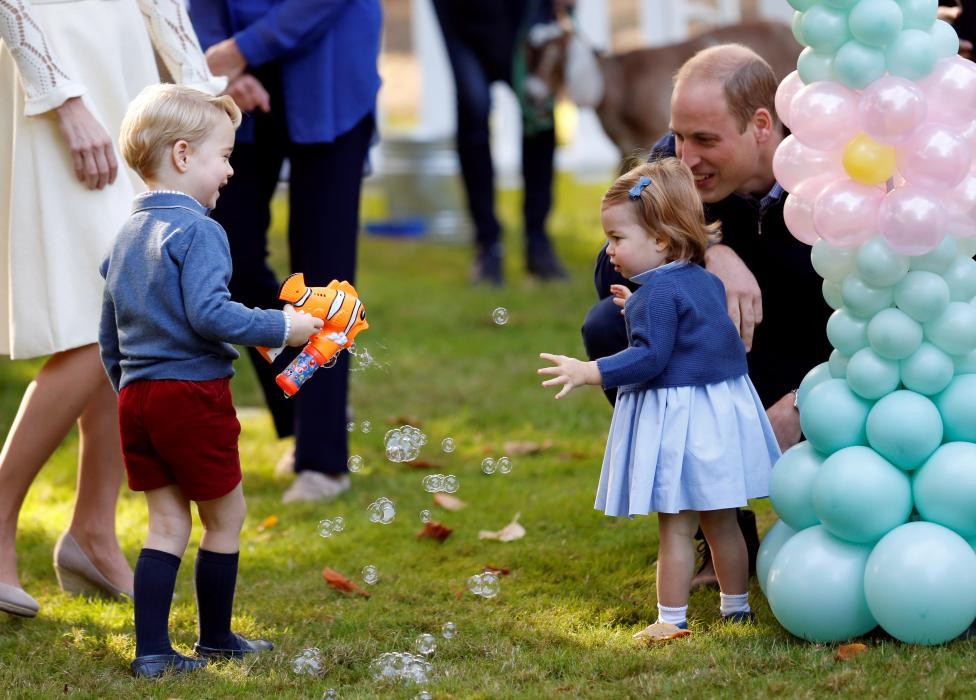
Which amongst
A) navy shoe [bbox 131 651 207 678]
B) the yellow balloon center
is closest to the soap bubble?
navy shoe [bbox 131 651 207 678]

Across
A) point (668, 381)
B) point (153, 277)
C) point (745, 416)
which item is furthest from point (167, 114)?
point (745, 416)

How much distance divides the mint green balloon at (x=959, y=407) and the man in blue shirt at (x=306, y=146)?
1923 mm

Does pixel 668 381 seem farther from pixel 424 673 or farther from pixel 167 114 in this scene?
pixel 167 114

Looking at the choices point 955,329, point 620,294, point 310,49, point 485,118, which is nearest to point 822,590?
point 955,329

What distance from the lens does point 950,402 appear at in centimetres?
275

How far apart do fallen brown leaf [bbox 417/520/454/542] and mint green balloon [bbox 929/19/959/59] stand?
181cm

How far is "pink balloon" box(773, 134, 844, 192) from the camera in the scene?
2.84 metres

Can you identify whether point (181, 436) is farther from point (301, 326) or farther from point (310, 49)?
point (310, 49)

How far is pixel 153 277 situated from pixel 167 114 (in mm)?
333

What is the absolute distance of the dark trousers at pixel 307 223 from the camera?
4102 mm

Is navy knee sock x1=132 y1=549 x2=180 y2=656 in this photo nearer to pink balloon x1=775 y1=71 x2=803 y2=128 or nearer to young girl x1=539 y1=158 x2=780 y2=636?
young girl x1=539 y1=158 x2=780 y2=636

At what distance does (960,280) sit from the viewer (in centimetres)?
276

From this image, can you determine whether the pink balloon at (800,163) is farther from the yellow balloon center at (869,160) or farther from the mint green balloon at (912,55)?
the mint green balloon at (912,55)

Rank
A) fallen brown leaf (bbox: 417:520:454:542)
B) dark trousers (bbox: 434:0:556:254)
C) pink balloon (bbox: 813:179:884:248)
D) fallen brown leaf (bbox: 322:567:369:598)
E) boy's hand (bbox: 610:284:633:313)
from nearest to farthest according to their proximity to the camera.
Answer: pink balloon (bbox: 813:179:884:248) → boy's hand (bbox: 610:284:633:313) → fallen brown leaf (bbox: 322:567:369:598) → fallen brown leaf (bbox: 417:520:454:542) → dark trousers (bbox: 434:0:556:254)
